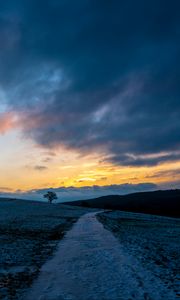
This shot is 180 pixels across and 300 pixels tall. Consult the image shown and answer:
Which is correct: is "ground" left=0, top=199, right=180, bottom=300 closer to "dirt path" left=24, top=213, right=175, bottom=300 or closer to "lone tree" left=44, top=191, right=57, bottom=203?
"dirt path" left=24, top=213, right=175, bottom=300

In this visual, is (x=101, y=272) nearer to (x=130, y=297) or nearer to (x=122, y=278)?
(x=122, y=278)

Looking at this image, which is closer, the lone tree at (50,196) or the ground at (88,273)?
the ground at (88,273)

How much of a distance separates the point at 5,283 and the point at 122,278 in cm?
490

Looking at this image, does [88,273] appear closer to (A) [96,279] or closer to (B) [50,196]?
(A) [96,279]

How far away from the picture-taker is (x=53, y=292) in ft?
40.1

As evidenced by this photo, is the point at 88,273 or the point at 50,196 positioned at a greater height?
the point at 50,196

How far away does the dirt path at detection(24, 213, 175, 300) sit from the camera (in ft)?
38.7

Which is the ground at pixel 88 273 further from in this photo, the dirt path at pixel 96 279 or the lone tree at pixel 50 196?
the lone tree at pixel 50 196

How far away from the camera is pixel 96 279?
1422 cm

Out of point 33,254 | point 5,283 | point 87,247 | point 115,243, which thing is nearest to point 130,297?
point 5,283

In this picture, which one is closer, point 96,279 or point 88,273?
point 96,279

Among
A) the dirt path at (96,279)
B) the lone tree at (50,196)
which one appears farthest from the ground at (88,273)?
the lone tree at (50,196)

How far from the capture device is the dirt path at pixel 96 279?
11.8 m

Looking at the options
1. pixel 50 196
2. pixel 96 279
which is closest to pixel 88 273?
pixel 96 279
